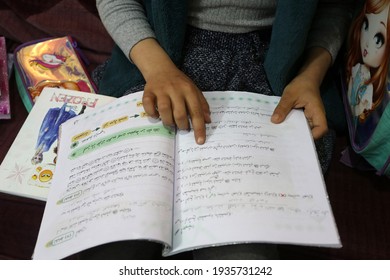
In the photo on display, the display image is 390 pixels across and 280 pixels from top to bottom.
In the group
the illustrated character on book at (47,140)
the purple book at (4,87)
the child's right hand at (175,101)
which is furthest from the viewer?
the purple book at (4,87)

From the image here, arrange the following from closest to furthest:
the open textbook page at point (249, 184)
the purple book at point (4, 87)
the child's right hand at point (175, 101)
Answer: the open textbook page at point (249, 184) < the child's right hand at point (175, 101) < the purple book at point (4, 87)

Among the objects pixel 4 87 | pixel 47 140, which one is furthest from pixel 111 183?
pixel 4 87

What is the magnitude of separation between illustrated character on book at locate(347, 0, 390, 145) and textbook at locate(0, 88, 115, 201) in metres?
0.48

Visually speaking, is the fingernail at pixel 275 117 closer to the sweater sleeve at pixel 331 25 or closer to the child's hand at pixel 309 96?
the child's hand at pixel 309 96

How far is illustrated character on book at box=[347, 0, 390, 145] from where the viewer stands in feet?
2.02

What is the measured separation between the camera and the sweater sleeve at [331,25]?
2.37 feet

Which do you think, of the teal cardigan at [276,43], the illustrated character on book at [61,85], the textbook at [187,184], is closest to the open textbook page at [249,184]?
the textbook at [187,184]

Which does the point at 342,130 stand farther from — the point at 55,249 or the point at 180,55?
the point at 55,249

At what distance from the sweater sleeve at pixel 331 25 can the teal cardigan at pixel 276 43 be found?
0.06 meters

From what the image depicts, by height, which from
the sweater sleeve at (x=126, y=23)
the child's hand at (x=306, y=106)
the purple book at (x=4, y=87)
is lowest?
the purple book at (x=4, y=87)

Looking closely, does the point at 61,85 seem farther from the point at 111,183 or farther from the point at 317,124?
the point at 317,124

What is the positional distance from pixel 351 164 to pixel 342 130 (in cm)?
8

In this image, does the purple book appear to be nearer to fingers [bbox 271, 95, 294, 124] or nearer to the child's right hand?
the child's right hand
